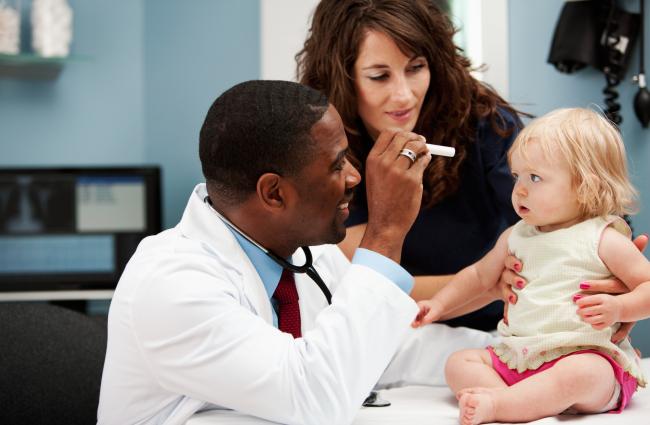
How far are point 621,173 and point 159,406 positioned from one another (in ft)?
2.57

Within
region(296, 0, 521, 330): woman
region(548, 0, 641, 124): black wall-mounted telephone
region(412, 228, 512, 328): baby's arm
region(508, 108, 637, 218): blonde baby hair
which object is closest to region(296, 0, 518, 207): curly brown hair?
region(296, 0, 521, 330): woman

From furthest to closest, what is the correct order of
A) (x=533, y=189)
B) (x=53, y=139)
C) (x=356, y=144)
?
1. (x=53, y=139)
2. (x=356, y=144)
3. (x=533, y=189)

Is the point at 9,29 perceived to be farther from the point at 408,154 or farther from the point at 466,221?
the point at 408,154

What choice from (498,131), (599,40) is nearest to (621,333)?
(498,131)

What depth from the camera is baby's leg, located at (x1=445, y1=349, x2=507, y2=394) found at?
1.37m

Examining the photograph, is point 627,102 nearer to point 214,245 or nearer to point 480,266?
point 480,266

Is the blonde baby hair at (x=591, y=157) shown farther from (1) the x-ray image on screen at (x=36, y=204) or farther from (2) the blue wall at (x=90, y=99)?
(2) the blue wall at (x=90, y=99)

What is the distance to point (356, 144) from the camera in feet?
6.45

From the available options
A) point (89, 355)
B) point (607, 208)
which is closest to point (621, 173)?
point (607, 208)

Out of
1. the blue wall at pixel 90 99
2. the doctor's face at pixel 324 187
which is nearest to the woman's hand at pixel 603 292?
the doctor's face at pixel 324 187

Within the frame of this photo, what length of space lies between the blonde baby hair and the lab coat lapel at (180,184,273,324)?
0.47m

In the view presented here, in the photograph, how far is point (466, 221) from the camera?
1981mm

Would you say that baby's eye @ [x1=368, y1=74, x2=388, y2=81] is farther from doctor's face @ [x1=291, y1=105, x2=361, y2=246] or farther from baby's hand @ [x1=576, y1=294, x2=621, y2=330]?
baby's hand @ [x1=576, y1=294, x2=621, y2=330]

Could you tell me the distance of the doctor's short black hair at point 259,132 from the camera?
1.24 metres
